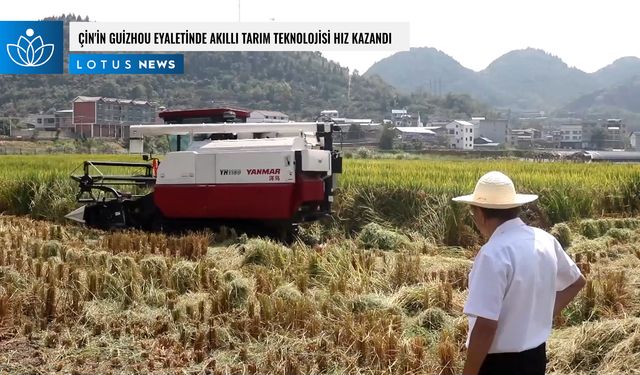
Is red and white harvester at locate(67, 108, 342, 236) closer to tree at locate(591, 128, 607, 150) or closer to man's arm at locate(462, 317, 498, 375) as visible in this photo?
man's arm at locate(462, 317, 498, 375)

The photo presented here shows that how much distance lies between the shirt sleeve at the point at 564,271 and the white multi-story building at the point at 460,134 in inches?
3213

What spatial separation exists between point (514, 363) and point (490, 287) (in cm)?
41

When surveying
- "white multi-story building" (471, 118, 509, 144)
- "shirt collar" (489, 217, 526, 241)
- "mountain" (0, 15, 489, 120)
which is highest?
"mountain" (0, 15, 489, 120)

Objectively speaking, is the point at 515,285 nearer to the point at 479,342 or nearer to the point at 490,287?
the point at 490,287

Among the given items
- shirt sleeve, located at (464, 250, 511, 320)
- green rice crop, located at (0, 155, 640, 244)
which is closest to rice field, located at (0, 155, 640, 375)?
green rice crop, located at (0, 155, 640, 244)

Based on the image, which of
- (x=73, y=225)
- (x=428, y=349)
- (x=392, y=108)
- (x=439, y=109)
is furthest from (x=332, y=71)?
(x=428, y=349)

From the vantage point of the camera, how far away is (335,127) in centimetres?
1205

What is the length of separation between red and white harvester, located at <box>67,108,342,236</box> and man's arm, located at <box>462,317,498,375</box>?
7879 millimetres

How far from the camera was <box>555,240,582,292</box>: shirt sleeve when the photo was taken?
3.20 m

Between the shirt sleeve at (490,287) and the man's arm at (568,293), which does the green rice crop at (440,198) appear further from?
the shirt sleeve at (490,287)

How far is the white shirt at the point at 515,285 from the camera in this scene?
9.30ft

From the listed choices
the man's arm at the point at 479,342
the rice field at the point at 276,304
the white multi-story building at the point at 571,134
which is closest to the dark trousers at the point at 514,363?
the man's arm at the point at 479,342

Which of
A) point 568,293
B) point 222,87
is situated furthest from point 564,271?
point 222,87

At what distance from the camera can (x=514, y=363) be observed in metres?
2.97
